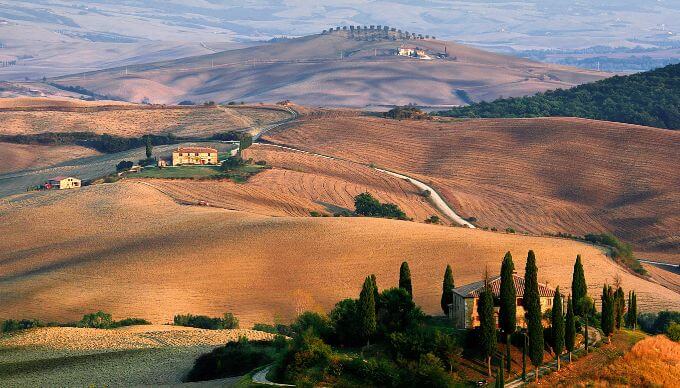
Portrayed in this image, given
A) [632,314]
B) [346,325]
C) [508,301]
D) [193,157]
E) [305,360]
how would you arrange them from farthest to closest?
1. [193,157]
2. [632,314]
3. [346,325]
4. [508,301]
5. [305,360]

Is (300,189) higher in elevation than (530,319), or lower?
lower

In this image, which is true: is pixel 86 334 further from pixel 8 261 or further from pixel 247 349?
pixel 8 261

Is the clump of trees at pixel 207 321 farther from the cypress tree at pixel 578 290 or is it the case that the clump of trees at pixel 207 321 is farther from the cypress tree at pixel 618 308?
the cypress tree at pixel 618 308

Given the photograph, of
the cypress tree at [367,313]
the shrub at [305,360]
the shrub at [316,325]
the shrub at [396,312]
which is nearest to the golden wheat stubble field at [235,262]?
the shrub at [316,325]

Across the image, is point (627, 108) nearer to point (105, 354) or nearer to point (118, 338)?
point (118, 338)

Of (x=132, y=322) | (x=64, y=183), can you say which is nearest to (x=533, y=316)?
(x=132, y=322)

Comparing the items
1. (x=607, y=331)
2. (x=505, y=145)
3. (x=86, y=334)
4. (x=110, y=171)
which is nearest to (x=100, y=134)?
(x=110, y=171)
